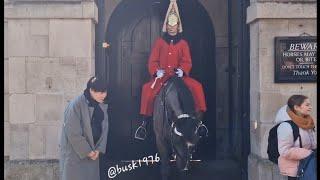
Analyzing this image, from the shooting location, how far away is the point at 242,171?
8.13 metres

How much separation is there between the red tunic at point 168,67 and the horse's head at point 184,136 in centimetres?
89

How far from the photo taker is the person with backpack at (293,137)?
5.57 m

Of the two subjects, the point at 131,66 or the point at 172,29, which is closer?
the point at 172,29

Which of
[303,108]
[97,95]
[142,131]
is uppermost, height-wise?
[97,95]

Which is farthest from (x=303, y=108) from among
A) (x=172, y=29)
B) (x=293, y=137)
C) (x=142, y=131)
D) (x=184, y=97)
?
(x=142, y=131)

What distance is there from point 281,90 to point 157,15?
2.52 meters

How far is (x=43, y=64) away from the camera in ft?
24.9

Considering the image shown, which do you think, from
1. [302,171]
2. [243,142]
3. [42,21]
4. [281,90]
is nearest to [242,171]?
[243,142]

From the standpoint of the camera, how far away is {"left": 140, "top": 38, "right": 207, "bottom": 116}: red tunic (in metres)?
7.78

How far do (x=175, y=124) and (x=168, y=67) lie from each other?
1280 millimetres

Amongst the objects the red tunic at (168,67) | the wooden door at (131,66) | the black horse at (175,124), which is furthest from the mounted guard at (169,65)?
the wooden door at (131,66)

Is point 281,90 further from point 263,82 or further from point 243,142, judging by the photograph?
point 243,142

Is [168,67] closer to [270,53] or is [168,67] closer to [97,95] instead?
[270,53]

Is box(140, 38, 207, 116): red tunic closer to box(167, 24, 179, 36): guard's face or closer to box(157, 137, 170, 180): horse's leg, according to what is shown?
box(167, 24, 179, 36): guard's face
